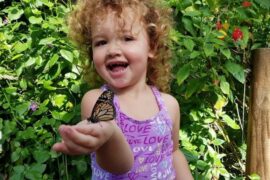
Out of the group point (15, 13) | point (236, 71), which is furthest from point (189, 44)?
point (15, 13)

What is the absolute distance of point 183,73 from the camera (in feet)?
7.55

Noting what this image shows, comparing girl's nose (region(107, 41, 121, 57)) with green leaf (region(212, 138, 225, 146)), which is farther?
green leaf (region(212, 138, 225, 146))

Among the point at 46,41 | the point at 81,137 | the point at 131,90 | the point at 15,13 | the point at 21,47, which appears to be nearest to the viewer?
the point at 81,137

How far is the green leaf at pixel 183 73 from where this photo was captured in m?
2.29

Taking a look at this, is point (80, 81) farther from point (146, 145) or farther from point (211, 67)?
point (146, 145)

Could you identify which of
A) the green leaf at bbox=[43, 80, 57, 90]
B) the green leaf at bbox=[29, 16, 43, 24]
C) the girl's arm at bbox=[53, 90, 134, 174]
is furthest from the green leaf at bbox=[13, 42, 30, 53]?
the girl's arm at bbox=[53, 90, 134, 174]

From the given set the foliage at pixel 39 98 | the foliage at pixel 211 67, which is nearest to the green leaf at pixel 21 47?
the foliage at pixel 39 98

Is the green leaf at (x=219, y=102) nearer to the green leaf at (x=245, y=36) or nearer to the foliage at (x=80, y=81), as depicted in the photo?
the foliage at (x=80, y=81)

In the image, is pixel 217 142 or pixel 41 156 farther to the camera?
pixel 217 142

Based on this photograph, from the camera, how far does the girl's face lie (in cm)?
162

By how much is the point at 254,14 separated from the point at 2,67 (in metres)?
1.29

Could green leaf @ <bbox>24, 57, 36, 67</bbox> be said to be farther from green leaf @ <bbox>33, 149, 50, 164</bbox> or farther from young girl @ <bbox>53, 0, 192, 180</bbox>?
young girl @ <bbox>53, 0, 192, 180</bbox>

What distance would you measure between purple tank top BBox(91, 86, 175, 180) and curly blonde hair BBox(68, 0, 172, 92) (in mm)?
263

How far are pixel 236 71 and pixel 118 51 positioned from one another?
2.96ft
